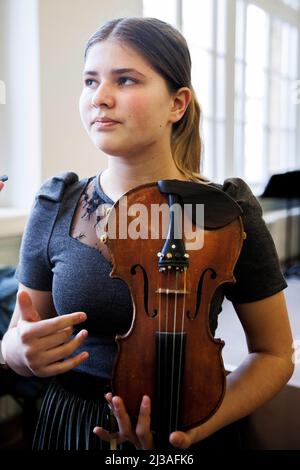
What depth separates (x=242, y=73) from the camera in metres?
0.79

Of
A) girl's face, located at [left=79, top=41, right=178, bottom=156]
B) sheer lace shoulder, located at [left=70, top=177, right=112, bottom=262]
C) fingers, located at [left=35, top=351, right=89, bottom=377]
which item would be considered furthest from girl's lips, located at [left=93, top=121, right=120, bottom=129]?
fingers, located at [left=35, top=351, right=89, bottom=377]

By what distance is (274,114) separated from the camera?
914mm

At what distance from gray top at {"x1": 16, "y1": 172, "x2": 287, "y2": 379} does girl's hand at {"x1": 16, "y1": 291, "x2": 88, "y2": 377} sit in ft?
0.30

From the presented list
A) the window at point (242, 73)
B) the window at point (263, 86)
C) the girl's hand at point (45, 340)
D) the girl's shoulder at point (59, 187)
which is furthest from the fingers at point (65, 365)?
the window at point (263, 86)

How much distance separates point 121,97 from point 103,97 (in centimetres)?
2

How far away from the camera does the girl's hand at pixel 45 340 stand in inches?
16.3

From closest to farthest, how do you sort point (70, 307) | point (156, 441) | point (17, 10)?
point (156, 441), point (70, 307), point (17, 10)

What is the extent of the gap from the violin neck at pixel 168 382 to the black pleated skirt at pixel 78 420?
12 centimetres

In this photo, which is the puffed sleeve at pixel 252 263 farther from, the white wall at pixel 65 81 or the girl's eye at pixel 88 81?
the white wall at pixel 65 81

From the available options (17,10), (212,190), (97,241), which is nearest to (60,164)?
(17,10)

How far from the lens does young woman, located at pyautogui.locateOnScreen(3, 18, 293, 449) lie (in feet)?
1.44

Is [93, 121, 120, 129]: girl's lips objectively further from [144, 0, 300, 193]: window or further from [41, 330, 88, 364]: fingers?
[144, 0, 300, 193]: window
